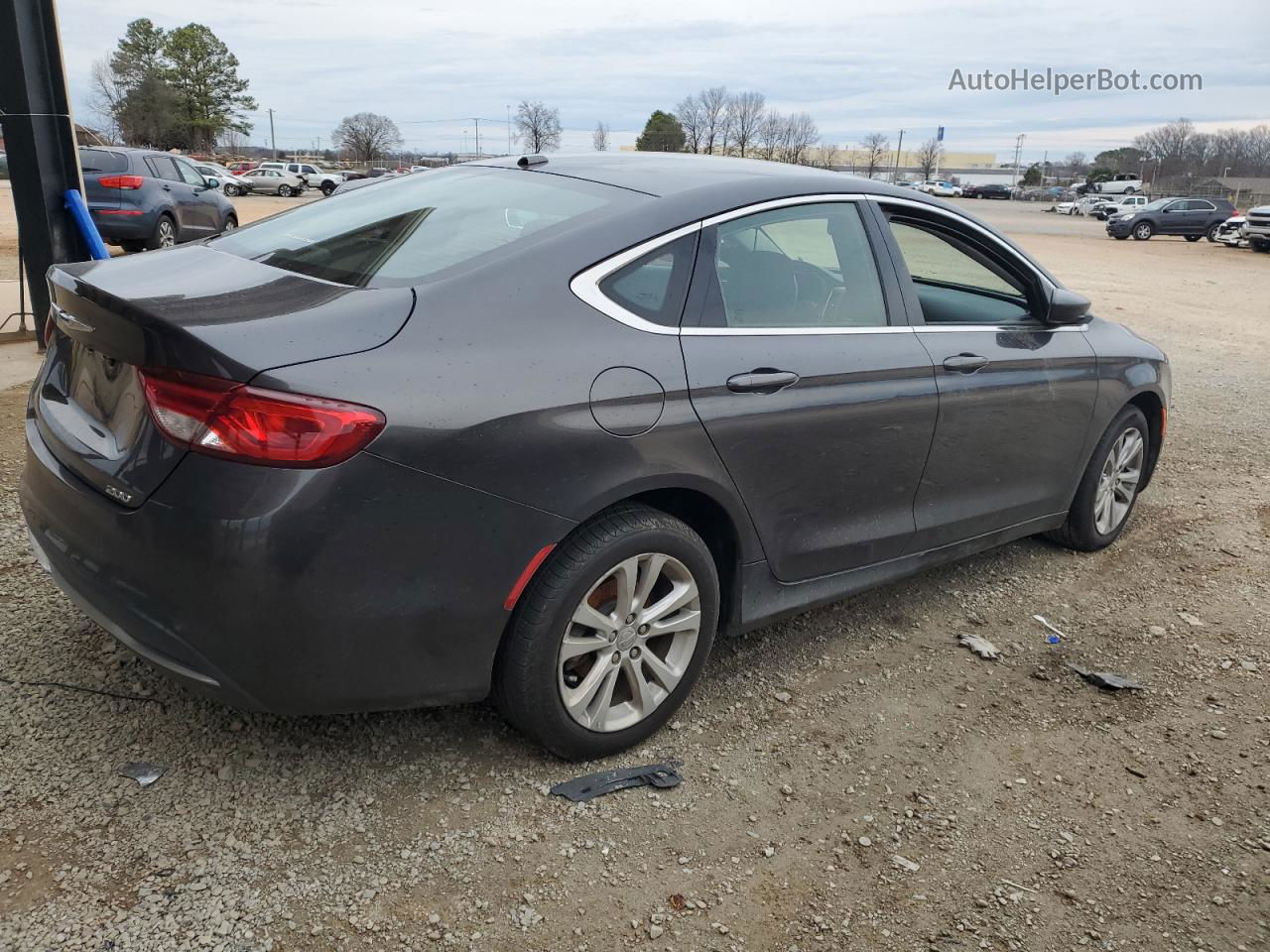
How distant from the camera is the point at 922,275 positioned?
13.0 ft

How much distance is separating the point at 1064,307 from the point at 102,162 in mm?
14828

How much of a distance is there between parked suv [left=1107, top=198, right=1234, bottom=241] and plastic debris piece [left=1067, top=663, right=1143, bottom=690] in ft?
115

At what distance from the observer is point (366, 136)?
300 feet

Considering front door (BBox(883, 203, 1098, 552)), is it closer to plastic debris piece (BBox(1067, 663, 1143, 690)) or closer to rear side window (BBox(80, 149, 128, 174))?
plastic debris piece (BBox(1067, 663, 1143, 690))

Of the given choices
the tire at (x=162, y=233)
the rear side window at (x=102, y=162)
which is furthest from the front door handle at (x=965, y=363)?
the rear side window at (x=102, y=162)

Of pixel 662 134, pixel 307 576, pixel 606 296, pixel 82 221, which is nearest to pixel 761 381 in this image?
pixel 606 296

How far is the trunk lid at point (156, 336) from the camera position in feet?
7.50

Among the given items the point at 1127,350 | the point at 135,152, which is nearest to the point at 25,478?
the point at 1127,350

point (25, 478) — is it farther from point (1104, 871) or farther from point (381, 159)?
point (381, 159)

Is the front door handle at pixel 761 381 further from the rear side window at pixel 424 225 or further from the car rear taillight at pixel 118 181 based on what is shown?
the car rear taillight at pixel 118 181

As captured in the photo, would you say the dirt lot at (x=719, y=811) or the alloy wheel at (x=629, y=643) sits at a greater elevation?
the alloy wheel at (x=629, y=643)

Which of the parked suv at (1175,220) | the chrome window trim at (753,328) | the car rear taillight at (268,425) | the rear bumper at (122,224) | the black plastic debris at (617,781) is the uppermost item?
the chrome window trim at (753,328)

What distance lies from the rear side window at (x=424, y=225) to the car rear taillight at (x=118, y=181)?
42.8 ft

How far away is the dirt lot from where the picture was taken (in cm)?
237
